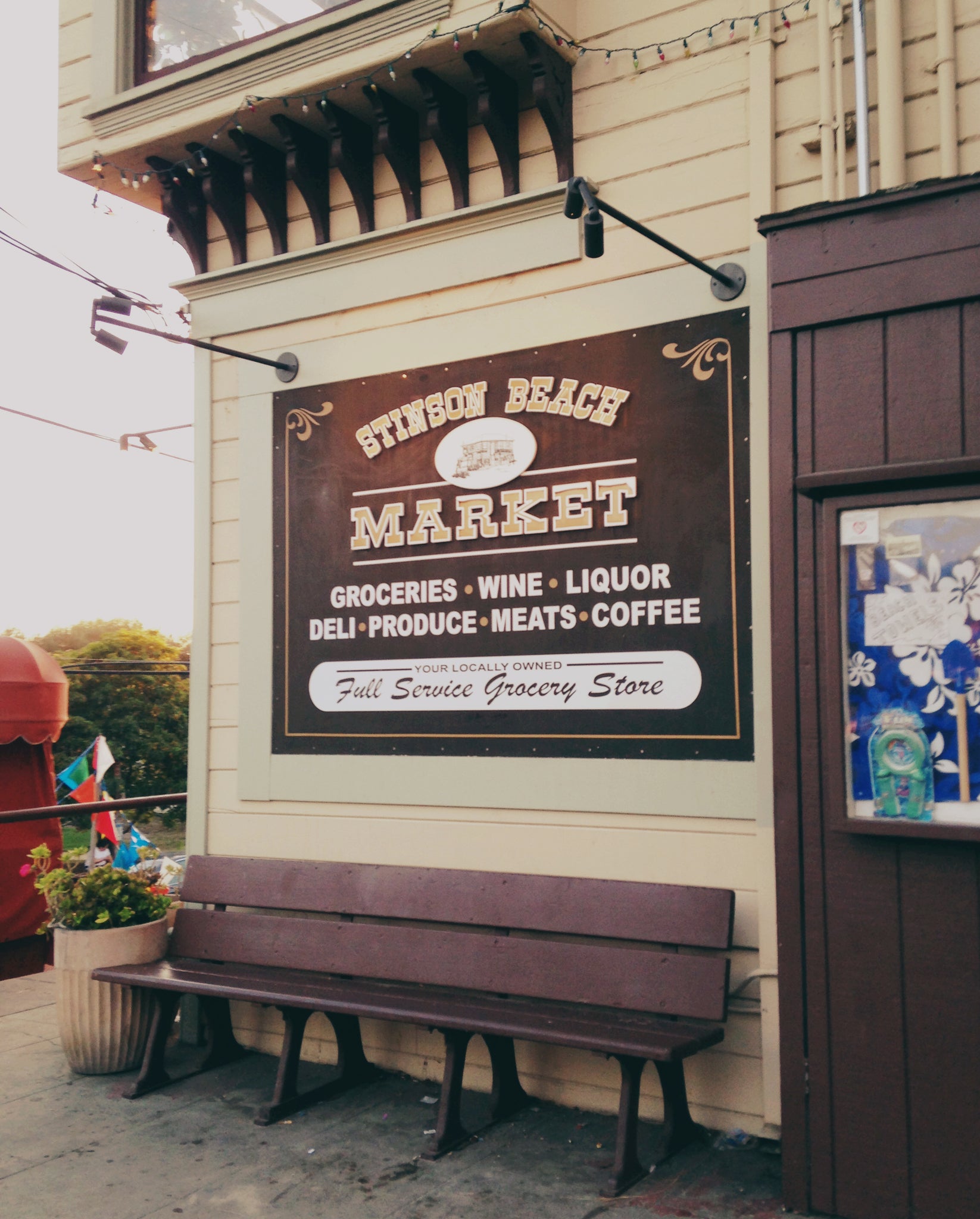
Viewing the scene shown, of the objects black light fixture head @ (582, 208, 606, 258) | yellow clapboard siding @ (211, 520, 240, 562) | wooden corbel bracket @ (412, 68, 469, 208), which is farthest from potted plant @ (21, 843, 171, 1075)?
wooden corbel bracket @ (412, 68, 469, 208)

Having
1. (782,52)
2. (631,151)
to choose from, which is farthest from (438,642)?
(782,52)

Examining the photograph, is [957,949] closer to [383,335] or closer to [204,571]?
[383,335]

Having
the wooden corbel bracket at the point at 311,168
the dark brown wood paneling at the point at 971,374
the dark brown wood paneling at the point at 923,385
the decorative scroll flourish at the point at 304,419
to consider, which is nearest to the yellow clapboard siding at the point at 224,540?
A: the decorative scroll flourish at the point at 304,419

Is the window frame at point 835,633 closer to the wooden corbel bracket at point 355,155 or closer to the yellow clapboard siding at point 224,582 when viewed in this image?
the wooden corbel bracket at point 355,155

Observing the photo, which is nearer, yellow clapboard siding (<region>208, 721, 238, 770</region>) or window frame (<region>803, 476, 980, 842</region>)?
window frame (<region>803, 476, 980, 842</region>)

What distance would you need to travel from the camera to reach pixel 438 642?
4797 millimetres

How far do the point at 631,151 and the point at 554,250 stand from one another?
509mm

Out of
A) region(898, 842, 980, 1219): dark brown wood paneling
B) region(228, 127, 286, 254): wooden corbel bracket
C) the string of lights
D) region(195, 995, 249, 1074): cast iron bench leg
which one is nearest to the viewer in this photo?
region(898, 842, 980, 1219): dark brown wood paneling

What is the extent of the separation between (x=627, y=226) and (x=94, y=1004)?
4114 millimetres

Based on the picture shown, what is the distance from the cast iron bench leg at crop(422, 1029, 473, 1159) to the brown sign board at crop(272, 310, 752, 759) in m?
1.18

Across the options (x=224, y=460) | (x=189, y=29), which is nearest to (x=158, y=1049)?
(x=224, y=460)

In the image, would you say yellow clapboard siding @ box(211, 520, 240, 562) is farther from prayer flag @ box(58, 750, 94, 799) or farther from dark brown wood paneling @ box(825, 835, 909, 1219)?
prayer flag @ box(58, 750, 94, 799)

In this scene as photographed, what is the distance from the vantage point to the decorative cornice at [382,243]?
4.62m

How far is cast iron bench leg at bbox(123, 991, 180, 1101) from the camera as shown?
464 centimetres
